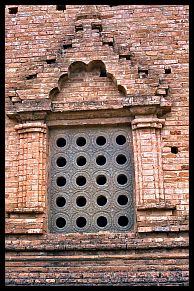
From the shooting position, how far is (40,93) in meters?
9.95

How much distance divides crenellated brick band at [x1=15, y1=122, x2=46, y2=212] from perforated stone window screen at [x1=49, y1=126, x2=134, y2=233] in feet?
0.88

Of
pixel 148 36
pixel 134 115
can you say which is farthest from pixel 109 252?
pixel 148 36

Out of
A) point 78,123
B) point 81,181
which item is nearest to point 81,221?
point 81,181

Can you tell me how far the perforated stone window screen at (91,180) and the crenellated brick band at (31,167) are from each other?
27 centimetres

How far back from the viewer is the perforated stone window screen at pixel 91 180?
935 centimetres

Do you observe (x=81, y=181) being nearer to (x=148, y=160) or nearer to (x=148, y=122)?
(x=148, y=160)

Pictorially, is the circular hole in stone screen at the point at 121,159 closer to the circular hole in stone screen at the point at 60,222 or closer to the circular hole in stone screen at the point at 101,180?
the circular hole in stone screen at the point at 101,180

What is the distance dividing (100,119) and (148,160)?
1.28 m

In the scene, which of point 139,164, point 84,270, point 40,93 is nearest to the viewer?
point 84,270

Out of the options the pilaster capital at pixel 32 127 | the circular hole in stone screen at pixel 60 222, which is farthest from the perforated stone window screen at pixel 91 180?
the pilaster capital at pixel 32 127

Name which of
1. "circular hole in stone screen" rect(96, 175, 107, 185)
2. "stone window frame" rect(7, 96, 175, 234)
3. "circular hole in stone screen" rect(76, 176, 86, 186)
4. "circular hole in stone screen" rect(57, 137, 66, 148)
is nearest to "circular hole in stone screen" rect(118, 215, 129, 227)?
"stone window frame" rect(7, 96, 175, 234)

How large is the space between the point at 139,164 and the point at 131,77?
1690 mm

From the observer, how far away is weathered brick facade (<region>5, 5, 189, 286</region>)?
871 centimetres

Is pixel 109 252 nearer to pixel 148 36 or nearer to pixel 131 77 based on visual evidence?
pixel 131 77
